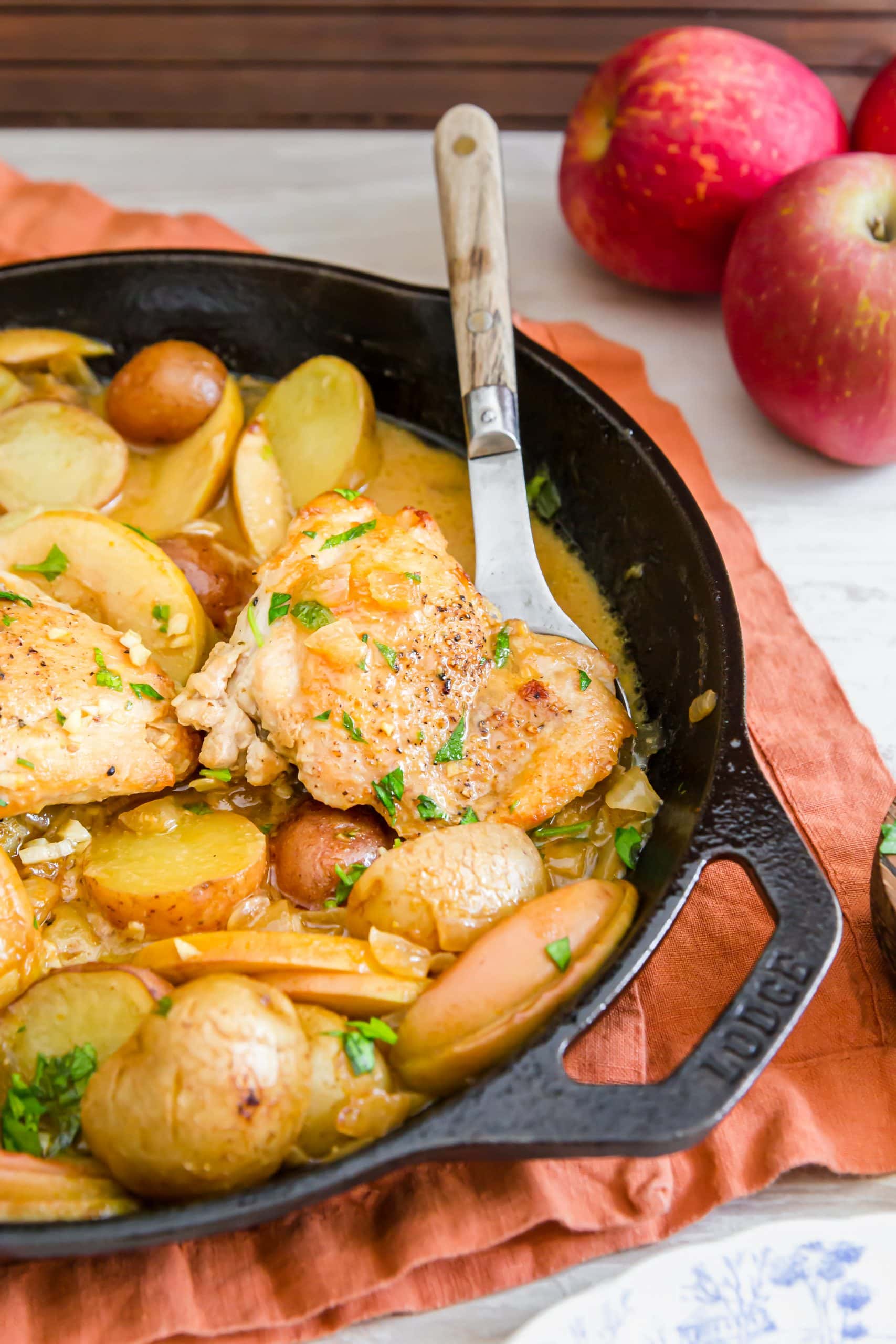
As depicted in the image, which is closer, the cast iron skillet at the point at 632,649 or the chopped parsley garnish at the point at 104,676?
the cast iron skillet at the point at 632,649

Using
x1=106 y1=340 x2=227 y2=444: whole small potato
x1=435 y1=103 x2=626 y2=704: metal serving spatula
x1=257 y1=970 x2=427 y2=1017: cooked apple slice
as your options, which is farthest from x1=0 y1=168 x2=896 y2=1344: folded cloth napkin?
x1=106 y1=340 x2=227 y2=444: whole small potato

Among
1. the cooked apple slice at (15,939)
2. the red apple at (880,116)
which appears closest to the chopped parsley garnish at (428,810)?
the cooked apple slice at (15,939)

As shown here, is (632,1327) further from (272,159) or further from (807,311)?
(272,159)

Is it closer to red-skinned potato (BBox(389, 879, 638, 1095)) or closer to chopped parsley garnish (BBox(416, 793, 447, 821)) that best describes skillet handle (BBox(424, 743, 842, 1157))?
red-skinned potato (BBox(389, 879, 638, 1095))

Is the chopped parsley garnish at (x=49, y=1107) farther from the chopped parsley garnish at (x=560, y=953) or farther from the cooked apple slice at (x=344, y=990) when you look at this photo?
the chopped parsley garnish at (x=560, y=953)

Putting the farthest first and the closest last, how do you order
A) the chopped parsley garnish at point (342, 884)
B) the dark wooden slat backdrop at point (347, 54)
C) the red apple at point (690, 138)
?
1. the dark wooden slat backdrop at point (347, 54)
2. the red apple at point (690, 138)
3. the chopped parsley garnish at point (342, 884)

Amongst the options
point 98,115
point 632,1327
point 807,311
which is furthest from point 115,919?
point 98,115
